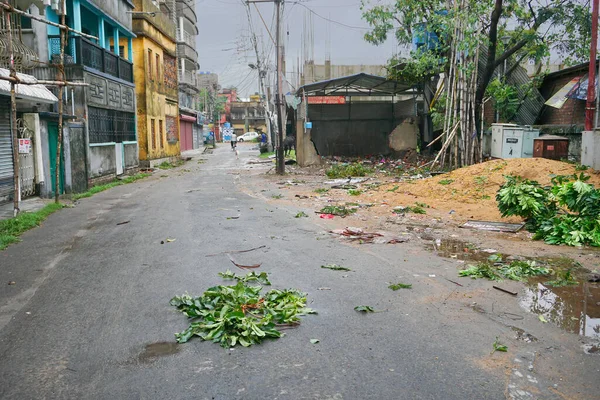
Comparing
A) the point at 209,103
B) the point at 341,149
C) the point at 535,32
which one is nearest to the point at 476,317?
the point at 535,32

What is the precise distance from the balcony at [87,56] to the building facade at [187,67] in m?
23.0

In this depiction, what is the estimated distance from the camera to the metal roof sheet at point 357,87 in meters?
22.7

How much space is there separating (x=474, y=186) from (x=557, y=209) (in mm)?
3742

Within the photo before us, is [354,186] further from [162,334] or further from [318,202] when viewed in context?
[162,334]

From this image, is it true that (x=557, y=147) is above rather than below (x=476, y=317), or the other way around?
above

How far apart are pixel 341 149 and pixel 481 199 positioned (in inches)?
587

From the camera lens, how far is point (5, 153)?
1241 cm

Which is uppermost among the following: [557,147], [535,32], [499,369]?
[535,32]

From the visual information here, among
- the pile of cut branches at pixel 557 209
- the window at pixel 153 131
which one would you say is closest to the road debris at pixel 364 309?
the pile of cut branches at pixel 557 209

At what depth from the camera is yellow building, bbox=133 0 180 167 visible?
25656 millimetres

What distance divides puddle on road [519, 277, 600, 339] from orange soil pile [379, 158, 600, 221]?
449 centimetres

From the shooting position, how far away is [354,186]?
1545cm

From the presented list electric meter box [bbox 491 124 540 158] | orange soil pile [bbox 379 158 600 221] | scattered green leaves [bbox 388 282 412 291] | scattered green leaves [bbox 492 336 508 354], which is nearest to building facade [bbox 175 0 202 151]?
electric meter box [bbox 491 124 540 158]

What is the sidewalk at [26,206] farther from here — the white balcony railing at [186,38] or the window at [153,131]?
the white balcony railing at [186,38]
